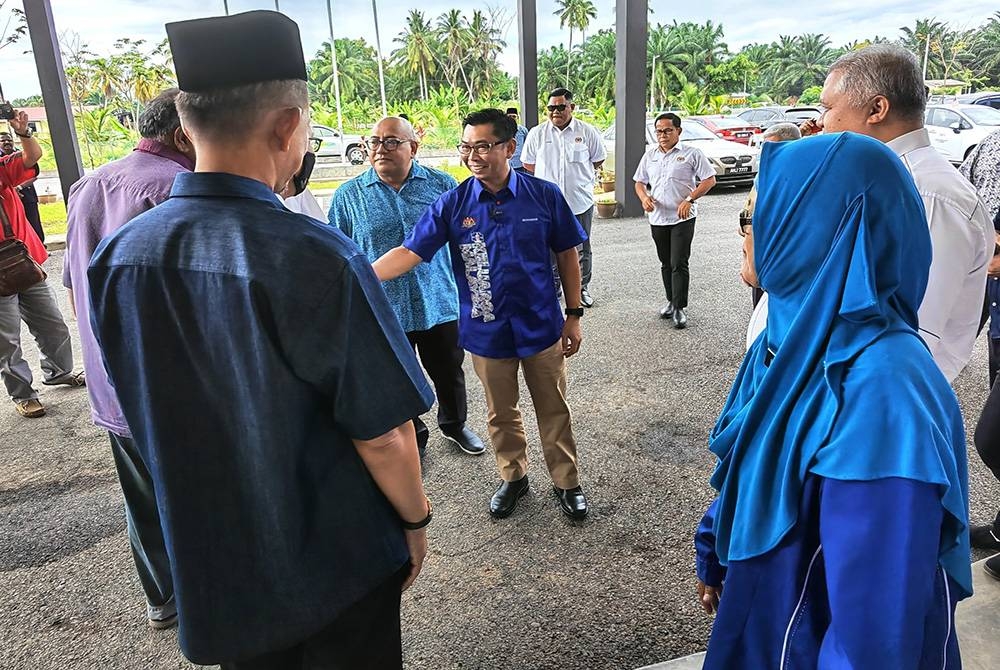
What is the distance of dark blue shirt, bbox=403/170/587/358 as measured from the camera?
2.74 meters

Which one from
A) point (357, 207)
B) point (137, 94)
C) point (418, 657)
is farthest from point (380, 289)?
point (137, 94)

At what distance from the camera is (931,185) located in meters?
1.89

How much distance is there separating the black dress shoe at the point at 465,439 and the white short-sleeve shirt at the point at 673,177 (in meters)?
2.83

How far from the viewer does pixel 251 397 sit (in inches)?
45.4

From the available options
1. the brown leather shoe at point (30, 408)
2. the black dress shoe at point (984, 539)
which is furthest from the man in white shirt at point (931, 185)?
the brown leather shoe at point (30, 408)

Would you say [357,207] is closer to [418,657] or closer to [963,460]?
[418,657]

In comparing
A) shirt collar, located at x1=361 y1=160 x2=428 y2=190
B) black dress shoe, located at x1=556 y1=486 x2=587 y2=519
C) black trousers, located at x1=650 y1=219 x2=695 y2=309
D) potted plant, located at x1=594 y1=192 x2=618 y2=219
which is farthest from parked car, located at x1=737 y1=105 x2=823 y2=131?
black dress shoe, located at x1=556 y1=486 x2=587 y2=519

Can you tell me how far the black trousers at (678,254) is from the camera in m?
5.41

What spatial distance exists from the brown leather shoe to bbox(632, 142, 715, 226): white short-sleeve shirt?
478cm

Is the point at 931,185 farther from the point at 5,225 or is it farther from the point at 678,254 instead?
the point at 5,225

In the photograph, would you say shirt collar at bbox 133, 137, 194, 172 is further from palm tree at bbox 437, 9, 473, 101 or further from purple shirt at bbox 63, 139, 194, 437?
palm tree at bbox 437, 9, 473, 101

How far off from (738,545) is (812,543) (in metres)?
0.13

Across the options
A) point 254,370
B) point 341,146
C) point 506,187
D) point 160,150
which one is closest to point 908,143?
point 506,187

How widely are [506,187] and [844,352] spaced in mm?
1866
